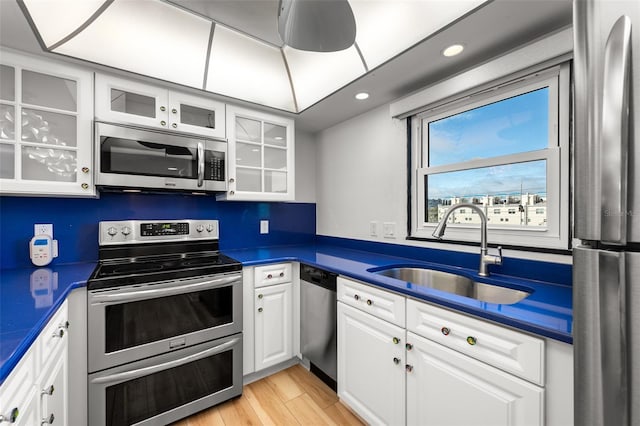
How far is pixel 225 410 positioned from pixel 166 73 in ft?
7.31

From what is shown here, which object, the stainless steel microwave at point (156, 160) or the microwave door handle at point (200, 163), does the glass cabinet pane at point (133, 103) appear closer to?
the stainless steel microwave at point (156, 160)

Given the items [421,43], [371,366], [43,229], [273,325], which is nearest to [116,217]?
[43,229]

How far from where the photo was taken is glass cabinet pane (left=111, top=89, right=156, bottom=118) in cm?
173

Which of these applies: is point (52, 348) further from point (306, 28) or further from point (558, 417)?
point (558, 417)

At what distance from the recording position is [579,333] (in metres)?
0.54

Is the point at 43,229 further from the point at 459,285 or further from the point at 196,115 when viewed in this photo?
the point at 459,285

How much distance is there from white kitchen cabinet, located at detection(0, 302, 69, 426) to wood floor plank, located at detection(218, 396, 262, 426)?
0.79m

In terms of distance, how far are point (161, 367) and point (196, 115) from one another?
5.54ft

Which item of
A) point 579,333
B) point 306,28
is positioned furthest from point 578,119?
point 306,28

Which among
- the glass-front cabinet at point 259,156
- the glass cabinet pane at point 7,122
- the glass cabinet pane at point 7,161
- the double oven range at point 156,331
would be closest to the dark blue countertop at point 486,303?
the double oven range at point 156,331

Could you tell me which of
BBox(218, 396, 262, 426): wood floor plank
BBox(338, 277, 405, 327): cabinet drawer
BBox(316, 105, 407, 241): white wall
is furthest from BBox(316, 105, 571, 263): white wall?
BBox(218, 396, 262, 426): wood floor plank

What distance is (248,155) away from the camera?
89.4 inches

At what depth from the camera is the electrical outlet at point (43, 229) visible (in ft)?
5.65

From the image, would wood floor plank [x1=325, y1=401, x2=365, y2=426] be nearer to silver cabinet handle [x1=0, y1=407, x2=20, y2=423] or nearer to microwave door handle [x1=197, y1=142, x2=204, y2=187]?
silver cabinet handle [x1=0, y1=407, x2=20, y2=423]
